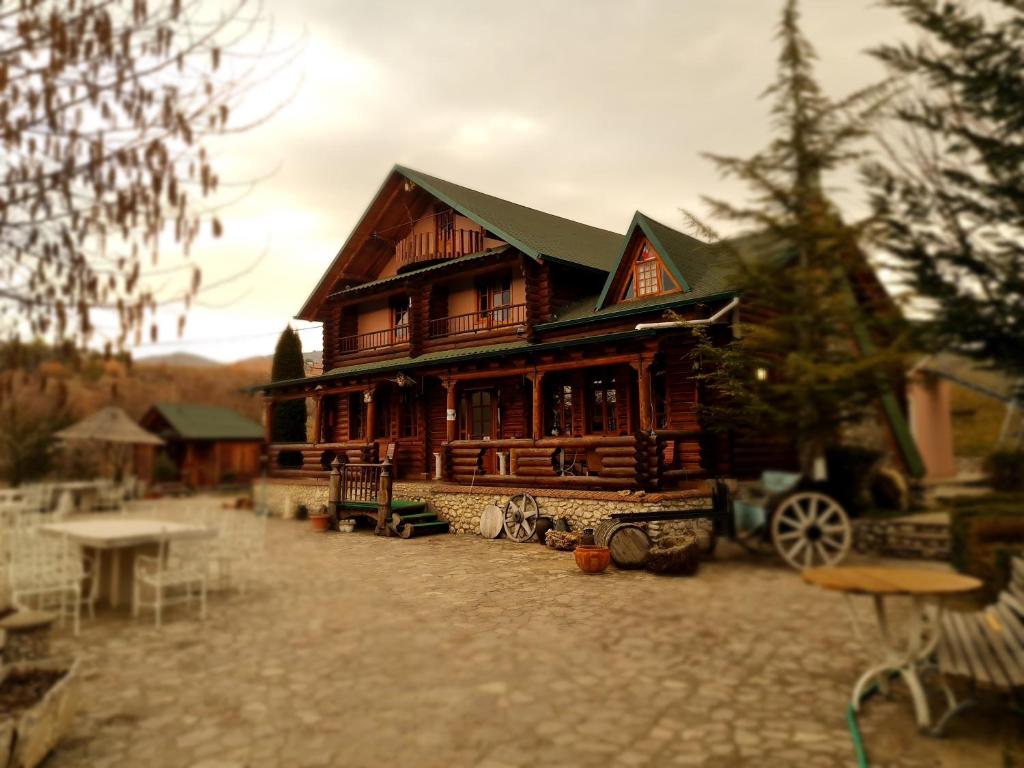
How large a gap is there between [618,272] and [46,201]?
46.0ft

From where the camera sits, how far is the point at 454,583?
9352 millimetres

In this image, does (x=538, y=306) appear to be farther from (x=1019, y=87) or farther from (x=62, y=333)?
(x=62, y=333)

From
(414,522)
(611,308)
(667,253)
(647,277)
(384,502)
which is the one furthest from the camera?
(611,308)

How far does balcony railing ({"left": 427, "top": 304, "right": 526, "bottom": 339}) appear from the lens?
18312 millimetres

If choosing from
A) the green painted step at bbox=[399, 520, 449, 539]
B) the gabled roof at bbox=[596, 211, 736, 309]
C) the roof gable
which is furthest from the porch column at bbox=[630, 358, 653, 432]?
the green painted step at bbox=[399, 520, 449, 539]

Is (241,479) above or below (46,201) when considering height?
below

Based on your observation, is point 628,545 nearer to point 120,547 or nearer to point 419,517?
point 419,517

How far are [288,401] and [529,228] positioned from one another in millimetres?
11635

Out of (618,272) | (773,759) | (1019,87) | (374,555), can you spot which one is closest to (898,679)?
(773,759)

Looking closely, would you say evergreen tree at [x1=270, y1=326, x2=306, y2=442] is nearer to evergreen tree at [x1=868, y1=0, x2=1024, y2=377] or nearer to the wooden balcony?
the wooden balcony

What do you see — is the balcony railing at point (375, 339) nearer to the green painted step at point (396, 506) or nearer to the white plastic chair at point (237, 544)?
the green painted step at point (396, 506)

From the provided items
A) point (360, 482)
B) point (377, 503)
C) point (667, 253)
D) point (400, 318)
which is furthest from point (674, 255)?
point (400, 318)

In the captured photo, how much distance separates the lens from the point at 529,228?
19.5 meters

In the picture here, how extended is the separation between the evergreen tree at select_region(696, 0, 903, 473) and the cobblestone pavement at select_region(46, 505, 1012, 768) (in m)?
1.66
